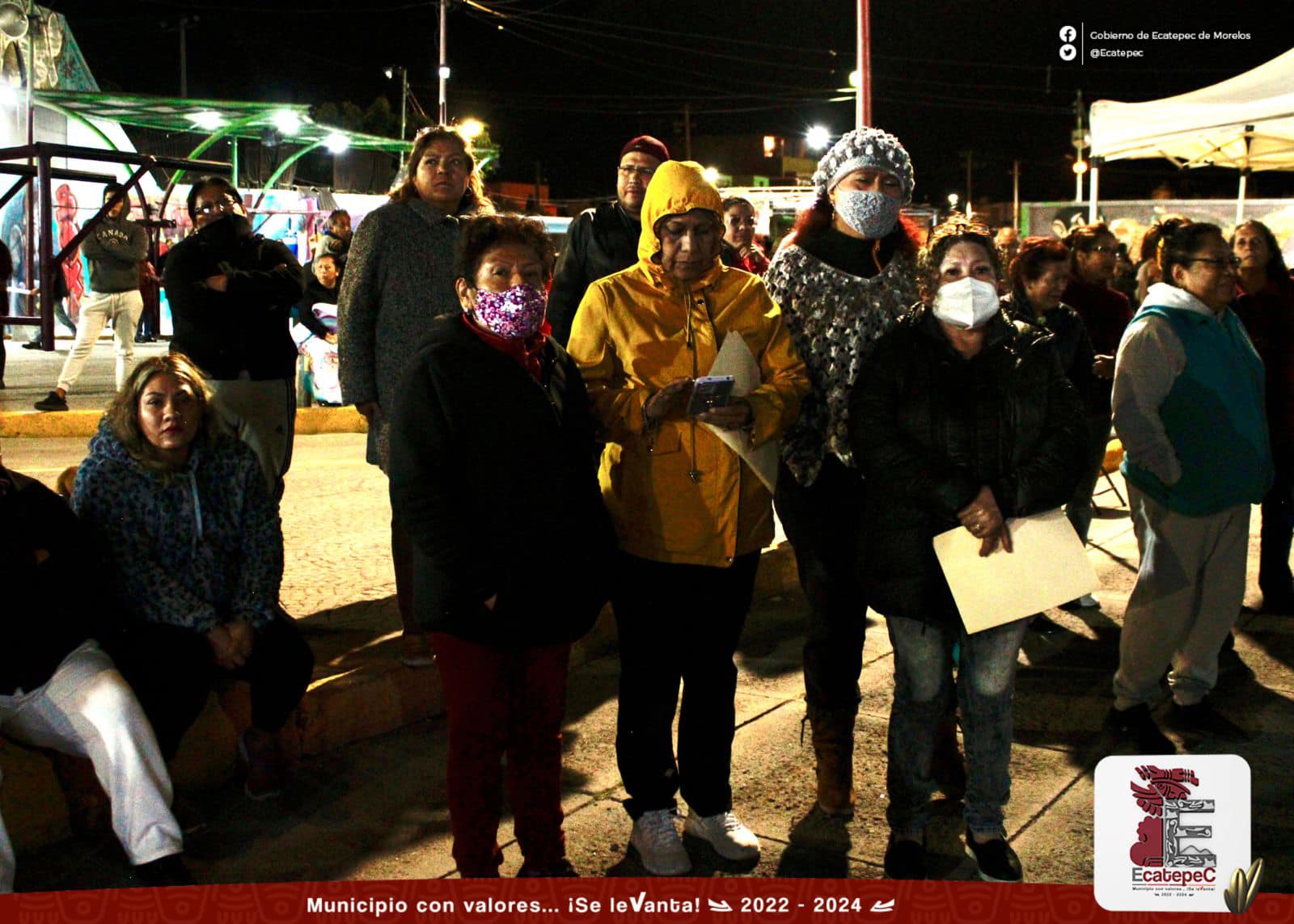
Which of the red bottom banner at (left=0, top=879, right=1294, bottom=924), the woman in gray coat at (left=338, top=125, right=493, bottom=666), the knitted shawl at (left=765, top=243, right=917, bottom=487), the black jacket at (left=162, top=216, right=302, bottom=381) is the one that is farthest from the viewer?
the black jacket at (left=162, top=216, right=302, bottom=381)

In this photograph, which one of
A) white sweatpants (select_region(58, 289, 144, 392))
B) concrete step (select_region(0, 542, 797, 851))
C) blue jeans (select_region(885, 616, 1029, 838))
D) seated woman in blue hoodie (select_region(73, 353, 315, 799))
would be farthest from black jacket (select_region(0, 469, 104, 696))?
white sweatpants (select_region(58, 289, 144, 392))

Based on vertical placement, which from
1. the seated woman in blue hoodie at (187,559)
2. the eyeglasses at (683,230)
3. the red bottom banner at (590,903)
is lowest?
the red bottom banner at (590,903)

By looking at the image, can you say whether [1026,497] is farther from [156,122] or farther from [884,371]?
[156,122]

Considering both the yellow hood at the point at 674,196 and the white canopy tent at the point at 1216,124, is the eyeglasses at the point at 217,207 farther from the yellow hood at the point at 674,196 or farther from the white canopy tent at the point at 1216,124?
the white canopy tent at the point at 1216,124

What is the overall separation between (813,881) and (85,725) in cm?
204

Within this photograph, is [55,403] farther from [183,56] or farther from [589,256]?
[183,56]

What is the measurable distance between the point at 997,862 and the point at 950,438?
3.88 feet

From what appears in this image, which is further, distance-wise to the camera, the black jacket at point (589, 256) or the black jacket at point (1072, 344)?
the black jacket at point (1072, 344)

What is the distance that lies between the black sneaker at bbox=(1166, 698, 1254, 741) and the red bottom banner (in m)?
1.81

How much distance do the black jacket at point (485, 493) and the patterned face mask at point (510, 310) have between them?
0.06 metres

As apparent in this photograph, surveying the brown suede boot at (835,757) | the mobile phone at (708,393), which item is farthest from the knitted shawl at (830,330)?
the brown suede boot at (835,757)

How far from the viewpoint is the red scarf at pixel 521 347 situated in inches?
132

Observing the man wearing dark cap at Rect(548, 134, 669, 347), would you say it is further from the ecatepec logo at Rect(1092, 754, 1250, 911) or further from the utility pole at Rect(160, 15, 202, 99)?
the utility pole at Rect(160, 15, 202, 99)

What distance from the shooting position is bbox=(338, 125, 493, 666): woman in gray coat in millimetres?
4773
